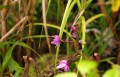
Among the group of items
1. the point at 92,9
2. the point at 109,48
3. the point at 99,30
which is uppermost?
the point at 92,9

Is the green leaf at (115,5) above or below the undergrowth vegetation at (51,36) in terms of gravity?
above

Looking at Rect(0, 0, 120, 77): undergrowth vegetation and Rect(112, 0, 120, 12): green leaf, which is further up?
Rect(112, 0, 120, 12): green leaf

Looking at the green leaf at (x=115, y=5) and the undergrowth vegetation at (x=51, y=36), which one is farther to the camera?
the undergrowth vegetation at (x=51, y=36)

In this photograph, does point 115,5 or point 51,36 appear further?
point 51,36

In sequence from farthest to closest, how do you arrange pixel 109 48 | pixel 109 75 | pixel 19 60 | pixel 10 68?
pixel 109 48 < pixel 19 60 < pixel 10 68 < pixel 109 75

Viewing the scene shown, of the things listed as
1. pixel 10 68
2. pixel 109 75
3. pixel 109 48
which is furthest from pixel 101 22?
pixel 109 75

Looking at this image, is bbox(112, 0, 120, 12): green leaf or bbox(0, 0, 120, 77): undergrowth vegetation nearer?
bbox(112, 0, 120, 12): green leaf

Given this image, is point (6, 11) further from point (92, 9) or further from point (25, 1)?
point (92, 9)

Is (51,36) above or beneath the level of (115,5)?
beneath
